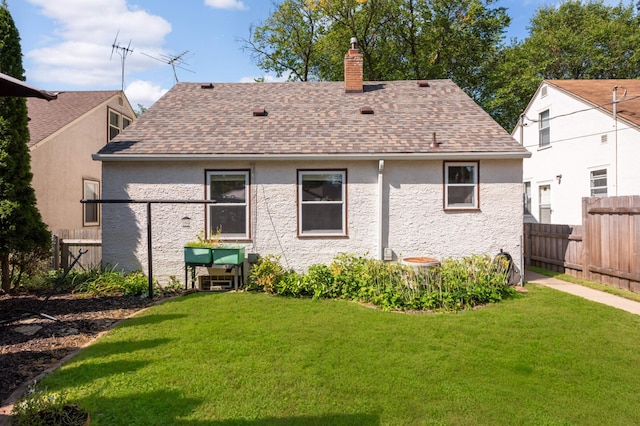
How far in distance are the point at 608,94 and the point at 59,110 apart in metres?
20.2

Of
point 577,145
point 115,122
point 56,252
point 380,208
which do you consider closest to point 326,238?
point 380,208

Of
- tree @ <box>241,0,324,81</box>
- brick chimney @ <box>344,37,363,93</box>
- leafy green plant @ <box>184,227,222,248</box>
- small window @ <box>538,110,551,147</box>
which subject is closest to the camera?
leafy green plant @ <box>184,227,222,248</box>

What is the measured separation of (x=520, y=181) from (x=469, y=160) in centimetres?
134

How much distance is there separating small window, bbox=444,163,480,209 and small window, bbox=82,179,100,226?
483 inches

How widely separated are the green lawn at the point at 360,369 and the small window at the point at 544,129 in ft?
35.1

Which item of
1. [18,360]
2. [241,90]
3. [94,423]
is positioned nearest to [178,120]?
[241,90]

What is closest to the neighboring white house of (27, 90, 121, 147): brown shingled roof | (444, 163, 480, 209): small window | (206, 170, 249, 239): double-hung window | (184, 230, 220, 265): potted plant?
(444, 163, 480, 209): small window

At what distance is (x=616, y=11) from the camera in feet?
82.4

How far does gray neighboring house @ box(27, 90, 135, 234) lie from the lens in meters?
11.6

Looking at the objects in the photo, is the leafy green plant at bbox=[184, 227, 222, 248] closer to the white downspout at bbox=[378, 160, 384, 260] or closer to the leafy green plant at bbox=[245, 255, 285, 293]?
the leafy green plant at bbox=[245, 255, 285, 293]

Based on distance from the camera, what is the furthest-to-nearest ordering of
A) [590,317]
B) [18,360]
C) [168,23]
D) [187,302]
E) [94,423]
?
1. [168,23]
2. [187,302]
3. [590,317]
4. [18,360]
5. [94,423]

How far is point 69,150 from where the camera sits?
1280 centimetres

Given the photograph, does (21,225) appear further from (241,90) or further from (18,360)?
(241,90)

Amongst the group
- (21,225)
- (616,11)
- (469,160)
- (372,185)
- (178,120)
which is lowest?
(21,225)
